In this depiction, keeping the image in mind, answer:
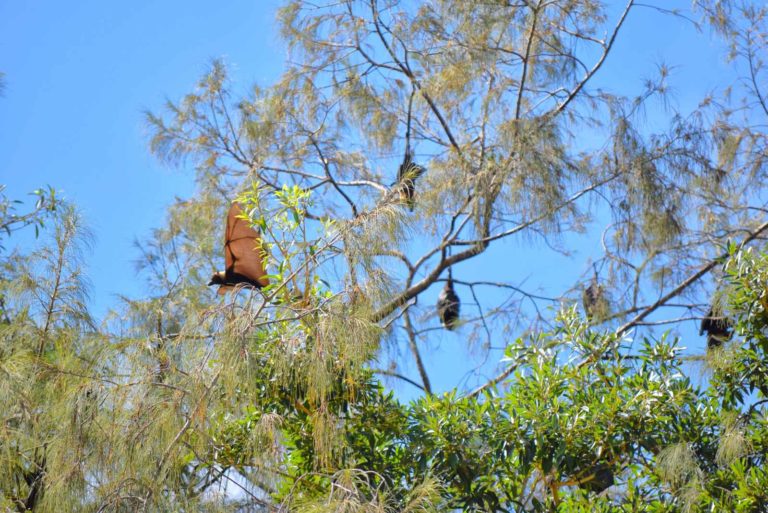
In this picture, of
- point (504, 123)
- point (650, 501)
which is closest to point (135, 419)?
point (650, 501)

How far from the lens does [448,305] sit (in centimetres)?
709

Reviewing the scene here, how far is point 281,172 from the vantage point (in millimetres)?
7375

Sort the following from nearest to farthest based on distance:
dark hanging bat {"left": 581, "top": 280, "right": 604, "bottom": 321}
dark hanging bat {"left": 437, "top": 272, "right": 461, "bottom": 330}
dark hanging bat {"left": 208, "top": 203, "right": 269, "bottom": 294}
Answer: dark hanging bat {"left": 208, "top": 203, "right": 269, "bottom": 294}, dark hanging bat {"left": 581, "top": 280, "right": 604, "bottom": 321}, dark hanging bat {"left": 437, "top": 272, "right": 461, "bottom": 330}

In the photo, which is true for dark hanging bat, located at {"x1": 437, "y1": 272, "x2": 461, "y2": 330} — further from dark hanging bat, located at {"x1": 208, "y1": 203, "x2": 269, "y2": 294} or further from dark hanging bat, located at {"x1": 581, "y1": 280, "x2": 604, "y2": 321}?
dark hanging bat, located at {"x1": 208, "y1": 203, "x2": 269, "y2": 294}

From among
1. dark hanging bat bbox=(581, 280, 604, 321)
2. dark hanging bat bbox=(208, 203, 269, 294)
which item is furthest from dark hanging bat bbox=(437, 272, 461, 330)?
dark hanging bat bbox=(208, 203, 269, 294)

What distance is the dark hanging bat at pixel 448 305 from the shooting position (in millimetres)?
7105

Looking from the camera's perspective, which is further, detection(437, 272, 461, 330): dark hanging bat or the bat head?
detection(437, 272, 461, 330): dark hanging bat

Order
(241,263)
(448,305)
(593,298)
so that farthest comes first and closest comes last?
(448,305), (593,298), (241,263)

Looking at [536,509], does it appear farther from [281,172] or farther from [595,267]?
[281,172]

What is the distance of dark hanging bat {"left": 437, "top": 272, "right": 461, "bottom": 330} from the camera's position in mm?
7105

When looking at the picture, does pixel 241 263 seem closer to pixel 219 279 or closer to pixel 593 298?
pixel 219 279

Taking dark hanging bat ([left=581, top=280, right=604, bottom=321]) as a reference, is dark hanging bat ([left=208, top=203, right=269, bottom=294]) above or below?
below

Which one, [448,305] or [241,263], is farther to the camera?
[448,305]

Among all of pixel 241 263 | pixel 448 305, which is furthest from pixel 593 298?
pixel 241 263
